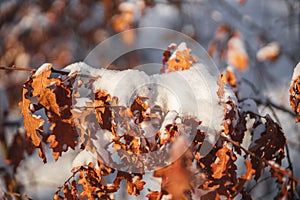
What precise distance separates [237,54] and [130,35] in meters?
1.19

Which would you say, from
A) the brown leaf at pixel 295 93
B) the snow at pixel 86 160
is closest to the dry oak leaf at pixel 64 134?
the snow at pixel 86 160

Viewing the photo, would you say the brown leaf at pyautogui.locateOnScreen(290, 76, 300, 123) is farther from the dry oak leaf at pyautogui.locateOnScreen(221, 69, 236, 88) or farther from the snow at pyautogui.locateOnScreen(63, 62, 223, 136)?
the dry oak leaf at pyautogui.locateOnScreen(221, 69, 236, 88)

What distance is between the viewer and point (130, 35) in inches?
171

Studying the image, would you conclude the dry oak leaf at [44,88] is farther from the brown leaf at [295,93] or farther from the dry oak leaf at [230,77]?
Result: the dry oak leaf at [230,77]

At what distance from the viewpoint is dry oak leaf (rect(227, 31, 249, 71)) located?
3.71 metres

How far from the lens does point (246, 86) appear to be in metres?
1.97

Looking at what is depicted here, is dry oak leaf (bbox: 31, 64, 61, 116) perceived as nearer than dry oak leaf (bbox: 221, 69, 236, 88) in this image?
Yes

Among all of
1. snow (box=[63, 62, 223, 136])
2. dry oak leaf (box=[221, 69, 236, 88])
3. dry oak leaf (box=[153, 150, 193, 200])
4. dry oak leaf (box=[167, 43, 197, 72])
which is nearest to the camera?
dry oak leaf (box=[153, 150, 193, 200])

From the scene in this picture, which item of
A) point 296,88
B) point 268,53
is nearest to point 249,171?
point 296,88

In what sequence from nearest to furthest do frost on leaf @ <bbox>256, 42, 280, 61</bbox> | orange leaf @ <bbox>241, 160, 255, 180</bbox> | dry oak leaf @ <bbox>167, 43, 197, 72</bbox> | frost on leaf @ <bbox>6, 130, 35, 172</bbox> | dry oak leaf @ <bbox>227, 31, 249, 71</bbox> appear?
orange leaf @ <bbox>241, 160, 255, 180</bbox>
dry oak leaf @ <bbox>167, 43, 197, 72</bbox>
frost on leaf @ <bbox>6, 130, 35, 172</bbox>
frost on leaf @ <bbox>256, 42, 280, 61</bbox>
dry oak leaf @ <bbox>227, 31, 249, 71</bbox>

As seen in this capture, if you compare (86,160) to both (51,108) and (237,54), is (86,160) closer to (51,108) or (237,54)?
(51,108)

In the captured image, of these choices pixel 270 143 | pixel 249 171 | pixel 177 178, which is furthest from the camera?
pixel 270 143

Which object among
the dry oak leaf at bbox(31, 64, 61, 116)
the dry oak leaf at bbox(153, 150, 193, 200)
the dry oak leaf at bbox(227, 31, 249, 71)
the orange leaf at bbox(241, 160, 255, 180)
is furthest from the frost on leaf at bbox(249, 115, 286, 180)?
the dry oak leaf at bbox(227, 31, 249, 71)

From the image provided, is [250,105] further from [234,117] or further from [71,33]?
[71,33]
